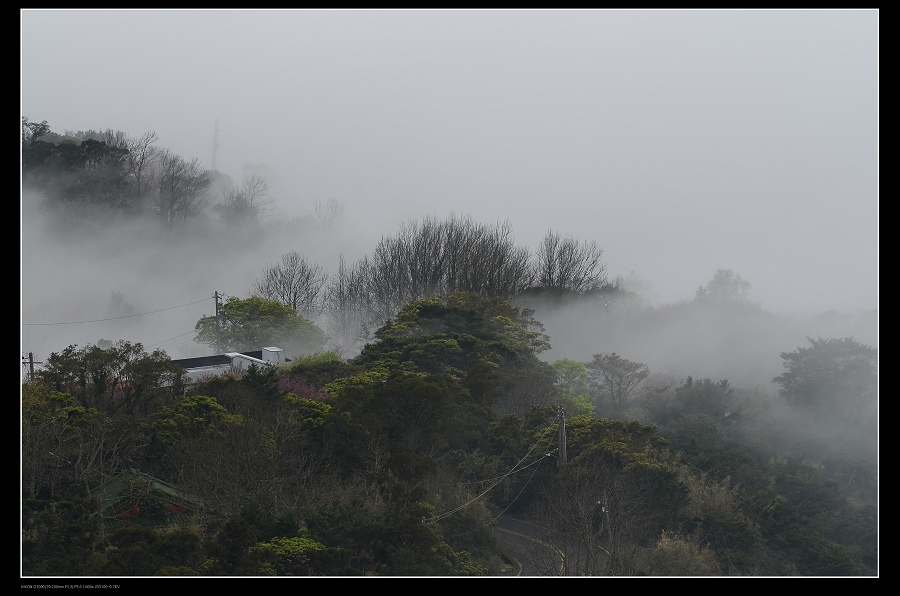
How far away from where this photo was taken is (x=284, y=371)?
22500 millimetres

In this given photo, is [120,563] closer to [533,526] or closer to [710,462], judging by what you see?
[533,526]

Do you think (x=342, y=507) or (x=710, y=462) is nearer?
(x=342, y=507)

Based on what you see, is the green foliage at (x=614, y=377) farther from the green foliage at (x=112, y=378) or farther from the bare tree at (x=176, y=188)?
the bare tree at (x=176, y=188)

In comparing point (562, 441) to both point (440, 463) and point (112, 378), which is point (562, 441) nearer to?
point (440, 463)

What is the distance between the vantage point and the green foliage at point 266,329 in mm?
32031

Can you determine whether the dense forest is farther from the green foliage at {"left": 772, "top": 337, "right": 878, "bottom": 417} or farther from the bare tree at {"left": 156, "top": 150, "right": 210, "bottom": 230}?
the bare tree at {"left": 156, "top": 150, "right": 210, "bottom": 230}

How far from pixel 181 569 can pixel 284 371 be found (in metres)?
11.5

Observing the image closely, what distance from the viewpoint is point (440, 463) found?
17328 millimetres

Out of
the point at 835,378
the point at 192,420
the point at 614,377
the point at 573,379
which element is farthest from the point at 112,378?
the point at 835,378

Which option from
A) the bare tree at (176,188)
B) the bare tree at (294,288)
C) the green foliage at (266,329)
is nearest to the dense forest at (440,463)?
the green foliage at (266,329)

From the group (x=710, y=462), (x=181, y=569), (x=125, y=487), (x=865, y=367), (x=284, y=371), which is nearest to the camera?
(x=181, y=569)
